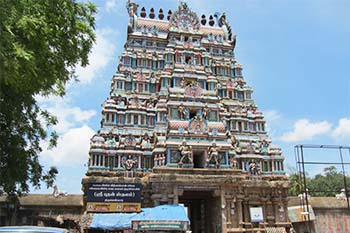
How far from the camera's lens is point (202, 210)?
31516mm

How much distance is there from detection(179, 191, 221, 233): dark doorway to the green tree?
1740 centimetres

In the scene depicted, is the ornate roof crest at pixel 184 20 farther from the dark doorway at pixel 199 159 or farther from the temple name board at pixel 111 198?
the temple name board at pixel 111 198

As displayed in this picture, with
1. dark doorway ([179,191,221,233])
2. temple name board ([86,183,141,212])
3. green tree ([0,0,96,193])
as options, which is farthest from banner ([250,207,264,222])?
green tree ([0,0,96,193])

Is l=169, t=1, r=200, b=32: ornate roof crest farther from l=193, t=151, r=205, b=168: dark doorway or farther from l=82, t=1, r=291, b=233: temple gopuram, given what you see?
l=193, t=151, r=205, b=168: dark doorway

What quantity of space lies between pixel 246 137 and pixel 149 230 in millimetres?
14942

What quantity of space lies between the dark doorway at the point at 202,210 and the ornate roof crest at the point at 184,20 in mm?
17319

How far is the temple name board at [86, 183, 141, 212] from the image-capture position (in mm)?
22205

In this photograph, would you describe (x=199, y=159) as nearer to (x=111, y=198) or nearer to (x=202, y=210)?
(x=202, y=210)

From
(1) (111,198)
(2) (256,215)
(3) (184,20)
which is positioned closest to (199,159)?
(2) (256,215)

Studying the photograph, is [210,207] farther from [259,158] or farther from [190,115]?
[190,115]

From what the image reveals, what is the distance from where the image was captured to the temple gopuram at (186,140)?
1035 inches

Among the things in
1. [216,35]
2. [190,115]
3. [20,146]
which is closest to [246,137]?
[190,115]

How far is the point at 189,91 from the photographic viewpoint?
30766mm

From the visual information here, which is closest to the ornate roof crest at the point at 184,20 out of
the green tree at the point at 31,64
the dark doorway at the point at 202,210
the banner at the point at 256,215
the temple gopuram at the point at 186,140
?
the temple gopuram at the point at 186,140
